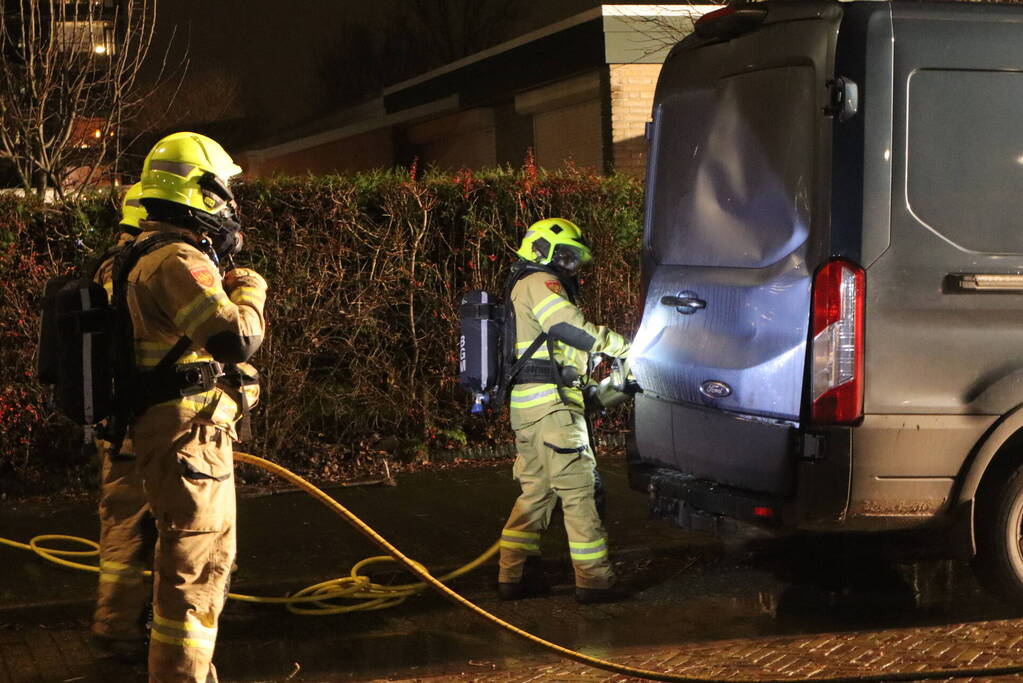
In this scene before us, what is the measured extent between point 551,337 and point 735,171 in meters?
1.12

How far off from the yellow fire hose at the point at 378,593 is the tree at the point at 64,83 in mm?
4624

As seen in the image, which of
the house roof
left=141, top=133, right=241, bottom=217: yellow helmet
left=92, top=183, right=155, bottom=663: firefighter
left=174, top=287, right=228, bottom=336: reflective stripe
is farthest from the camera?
the house roof

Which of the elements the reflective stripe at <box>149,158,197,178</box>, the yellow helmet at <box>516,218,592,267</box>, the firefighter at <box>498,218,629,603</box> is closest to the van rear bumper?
the firefighter at <box>498,218,629,603</box>

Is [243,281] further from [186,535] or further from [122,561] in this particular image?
[122,561]

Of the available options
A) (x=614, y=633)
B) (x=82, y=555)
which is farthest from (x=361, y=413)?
(x=614, y=633)

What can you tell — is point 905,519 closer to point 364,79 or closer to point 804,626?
point 804,626

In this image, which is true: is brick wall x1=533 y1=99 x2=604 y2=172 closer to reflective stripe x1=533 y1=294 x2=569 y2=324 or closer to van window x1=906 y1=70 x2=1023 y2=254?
reflective stripe x1=533 y1=294 x2=569 y2=324

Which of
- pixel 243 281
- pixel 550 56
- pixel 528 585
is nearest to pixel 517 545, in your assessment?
pixel 528 585

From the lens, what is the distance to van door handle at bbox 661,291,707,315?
5.43 m

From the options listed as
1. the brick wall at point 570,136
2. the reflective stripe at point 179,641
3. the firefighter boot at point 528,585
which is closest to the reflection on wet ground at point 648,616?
the firefighter boot at point 528,585

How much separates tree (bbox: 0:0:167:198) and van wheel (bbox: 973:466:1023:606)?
24.7 feet

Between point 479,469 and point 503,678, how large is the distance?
3956 millimetres

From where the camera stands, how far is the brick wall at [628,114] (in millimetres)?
15109

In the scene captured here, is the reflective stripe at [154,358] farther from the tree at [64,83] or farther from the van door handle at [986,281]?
the tree at [64,83]
